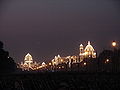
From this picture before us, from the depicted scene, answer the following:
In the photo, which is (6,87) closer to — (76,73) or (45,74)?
(45,74)

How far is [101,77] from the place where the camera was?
4275 centimetres

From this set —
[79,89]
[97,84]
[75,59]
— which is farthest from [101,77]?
[75,59]

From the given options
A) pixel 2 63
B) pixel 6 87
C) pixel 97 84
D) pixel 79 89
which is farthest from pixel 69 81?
pixel 2 63

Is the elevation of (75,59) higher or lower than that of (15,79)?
higher

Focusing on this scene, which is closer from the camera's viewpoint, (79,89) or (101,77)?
(101,77)

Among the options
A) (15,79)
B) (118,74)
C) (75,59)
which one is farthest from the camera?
(75,59)

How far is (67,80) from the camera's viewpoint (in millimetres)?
47469

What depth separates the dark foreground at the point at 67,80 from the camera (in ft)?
142

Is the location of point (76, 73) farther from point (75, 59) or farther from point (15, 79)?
point (75, 59)

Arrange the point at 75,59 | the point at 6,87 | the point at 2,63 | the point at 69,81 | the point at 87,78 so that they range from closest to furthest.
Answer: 1. the point at 87,78
2. the point at 69,81
3. the point at 6,87
4. the point at 2,63
5. the point at 75,59

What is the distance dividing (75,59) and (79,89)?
137916mm

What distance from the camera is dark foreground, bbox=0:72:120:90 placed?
4333 cm

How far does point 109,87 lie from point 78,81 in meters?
4.30

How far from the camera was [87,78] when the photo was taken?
145ft
